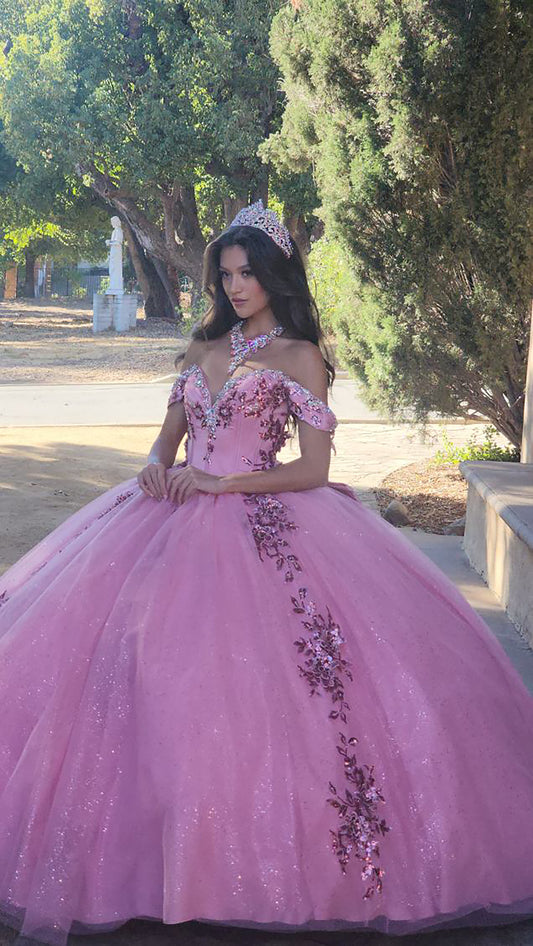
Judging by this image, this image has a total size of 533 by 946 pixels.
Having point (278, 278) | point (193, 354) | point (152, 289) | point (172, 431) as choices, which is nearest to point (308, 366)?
point (278, 278)

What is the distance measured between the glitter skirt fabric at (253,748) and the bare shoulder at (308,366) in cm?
53

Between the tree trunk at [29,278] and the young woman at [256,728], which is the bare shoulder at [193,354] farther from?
the tree trunk at [29,278]

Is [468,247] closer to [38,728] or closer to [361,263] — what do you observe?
[361,263]

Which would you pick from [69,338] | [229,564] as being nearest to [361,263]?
[229,564]

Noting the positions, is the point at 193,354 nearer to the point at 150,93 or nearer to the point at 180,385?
the point at 180,385

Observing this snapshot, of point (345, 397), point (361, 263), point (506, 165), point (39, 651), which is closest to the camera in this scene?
point (39, 651)

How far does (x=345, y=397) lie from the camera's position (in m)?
16.8

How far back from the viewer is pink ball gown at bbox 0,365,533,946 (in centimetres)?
266

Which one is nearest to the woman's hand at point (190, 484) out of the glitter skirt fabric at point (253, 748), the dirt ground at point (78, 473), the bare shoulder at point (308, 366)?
the glitter skirt fabric at point (253, 748)

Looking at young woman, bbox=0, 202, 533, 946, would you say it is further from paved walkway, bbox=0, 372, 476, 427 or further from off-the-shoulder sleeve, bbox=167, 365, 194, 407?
paved walkway, bbox=0, 372, 476, 427

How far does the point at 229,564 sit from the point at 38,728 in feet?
2.24

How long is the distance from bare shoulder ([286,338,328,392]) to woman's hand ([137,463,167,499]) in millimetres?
517

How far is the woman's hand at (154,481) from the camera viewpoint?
137 inches

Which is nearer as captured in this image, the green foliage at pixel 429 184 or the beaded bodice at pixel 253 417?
the beaded bodice at pixel 253 417
